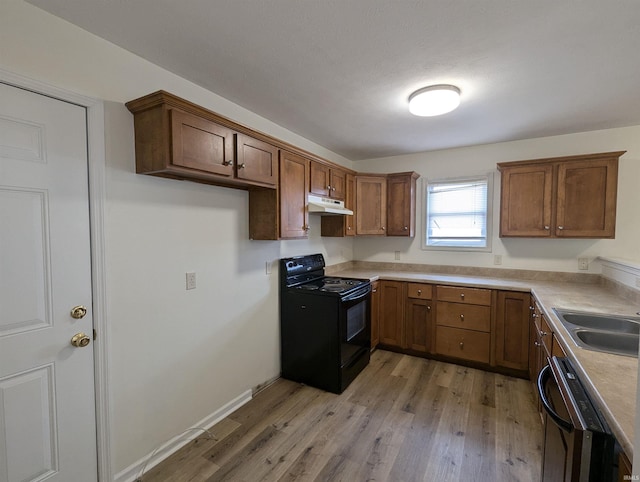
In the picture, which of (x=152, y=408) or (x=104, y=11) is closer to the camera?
(x=104, y=11)

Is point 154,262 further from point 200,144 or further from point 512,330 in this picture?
point 512,330

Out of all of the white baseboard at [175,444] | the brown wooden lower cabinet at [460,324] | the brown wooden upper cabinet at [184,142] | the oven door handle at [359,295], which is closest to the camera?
the brown wooden upper cabinet at [184,142]

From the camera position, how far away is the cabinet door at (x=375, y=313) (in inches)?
136

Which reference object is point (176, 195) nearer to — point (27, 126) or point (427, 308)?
point (27, 126)

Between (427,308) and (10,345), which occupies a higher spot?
(10,345)

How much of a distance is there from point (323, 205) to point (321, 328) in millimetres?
1191

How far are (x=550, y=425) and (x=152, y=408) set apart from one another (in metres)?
2.16

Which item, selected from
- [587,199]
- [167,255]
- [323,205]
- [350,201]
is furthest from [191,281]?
[587,199]

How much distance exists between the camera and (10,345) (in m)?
1.35

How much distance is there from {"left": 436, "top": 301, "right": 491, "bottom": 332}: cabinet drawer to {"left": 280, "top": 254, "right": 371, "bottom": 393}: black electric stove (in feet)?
2.78

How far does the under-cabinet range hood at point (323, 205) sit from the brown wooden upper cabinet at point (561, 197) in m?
1.78

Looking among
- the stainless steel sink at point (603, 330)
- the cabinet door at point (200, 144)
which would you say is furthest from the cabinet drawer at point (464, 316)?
the cabinet door at point (200, 144)

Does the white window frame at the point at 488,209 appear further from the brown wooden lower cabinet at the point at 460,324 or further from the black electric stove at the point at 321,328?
the black electric stove at the point at 321,328

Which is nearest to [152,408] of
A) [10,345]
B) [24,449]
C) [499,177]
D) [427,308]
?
[24,449]
